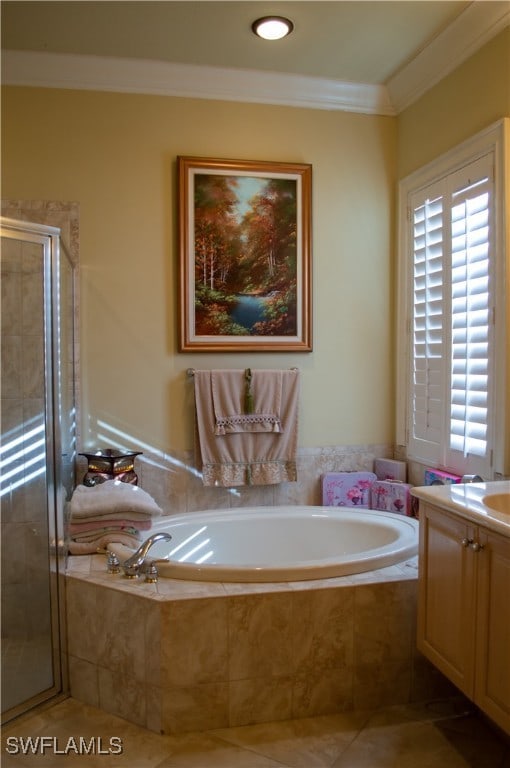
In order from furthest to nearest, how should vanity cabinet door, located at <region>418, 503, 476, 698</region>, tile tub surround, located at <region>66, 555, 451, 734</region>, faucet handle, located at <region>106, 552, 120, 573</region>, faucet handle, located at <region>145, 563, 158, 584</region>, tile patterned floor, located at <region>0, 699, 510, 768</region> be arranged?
faucet handle, located at <region>106, 552, 120, 573</region>
faucet handle, located at <region>145, 563, 158, 584</region>
tile tub surround, located at <region>66, 555, 451, 734</region>
tile patterned floor, located at <region>0, 699, 510, 768</region>
vanity cabinet door, located at <region>418, 503, 476, 698</region>

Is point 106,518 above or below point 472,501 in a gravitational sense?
below

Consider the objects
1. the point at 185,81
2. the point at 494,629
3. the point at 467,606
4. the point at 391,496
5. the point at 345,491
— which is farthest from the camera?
the point at 345,491

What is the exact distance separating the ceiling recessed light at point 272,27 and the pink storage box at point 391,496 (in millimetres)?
2225

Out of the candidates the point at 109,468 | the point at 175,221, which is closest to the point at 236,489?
the point at 109,468

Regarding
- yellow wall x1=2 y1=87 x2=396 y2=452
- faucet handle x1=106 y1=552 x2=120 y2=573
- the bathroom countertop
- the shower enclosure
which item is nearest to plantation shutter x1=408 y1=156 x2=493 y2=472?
yellow wall x1=2 y1=87 x2=396 y2=452

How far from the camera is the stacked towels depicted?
8.18ft

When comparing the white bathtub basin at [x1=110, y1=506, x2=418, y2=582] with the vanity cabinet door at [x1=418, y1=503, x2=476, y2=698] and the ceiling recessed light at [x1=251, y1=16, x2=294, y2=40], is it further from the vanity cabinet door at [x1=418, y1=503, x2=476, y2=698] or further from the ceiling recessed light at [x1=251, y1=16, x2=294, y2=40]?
the ceiling recessed light at [x1=251, y1=16, x2=294, y2=40]

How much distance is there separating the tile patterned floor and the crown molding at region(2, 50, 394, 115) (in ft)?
9.21

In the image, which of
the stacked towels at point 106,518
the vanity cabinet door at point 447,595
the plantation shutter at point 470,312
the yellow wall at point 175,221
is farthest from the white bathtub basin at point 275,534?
the vanity cabinet door at point 447,595

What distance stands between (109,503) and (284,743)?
1124 mm

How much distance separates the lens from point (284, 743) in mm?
2008

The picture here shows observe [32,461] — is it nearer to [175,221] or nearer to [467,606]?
[175,221]

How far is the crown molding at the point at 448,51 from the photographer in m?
2.46

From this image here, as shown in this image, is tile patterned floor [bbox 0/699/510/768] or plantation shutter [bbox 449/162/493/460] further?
plantation shutter [bbox 449/162/493/460]
